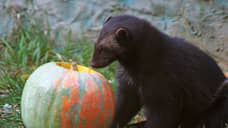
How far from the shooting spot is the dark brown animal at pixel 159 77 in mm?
3398

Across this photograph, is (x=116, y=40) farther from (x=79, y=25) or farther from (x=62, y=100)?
(x=79, y=25)

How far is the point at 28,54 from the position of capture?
5641 millimetres

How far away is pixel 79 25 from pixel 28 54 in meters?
1.22

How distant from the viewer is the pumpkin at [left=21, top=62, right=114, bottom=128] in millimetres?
2900

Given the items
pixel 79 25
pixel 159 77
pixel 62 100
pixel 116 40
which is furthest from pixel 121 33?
pixel 79 25

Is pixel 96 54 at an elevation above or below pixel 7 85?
above

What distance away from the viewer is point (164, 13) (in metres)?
6.17

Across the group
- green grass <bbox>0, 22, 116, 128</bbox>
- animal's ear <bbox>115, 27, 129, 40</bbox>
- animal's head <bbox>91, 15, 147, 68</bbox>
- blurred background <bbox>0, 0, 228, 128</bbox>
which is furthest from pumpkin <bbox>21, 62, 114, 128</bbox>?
blurred background <bbox>0, 0, 228, 128</bbox>

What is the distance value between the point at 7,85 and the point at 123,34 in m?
2.01

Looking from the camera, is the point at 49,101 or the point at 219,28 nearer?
the point at 49,101

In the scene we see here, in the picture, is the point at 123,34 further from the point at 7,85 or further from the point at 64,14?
the point at 64,14

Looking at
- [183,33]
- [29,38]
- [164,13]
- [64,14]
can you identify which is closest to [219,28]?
[183,33]

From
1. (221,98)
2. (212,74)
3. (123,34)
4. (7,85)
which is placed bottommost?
(7,85)

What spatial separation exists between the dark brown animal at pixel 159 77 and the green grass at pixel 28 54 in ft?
4.02
